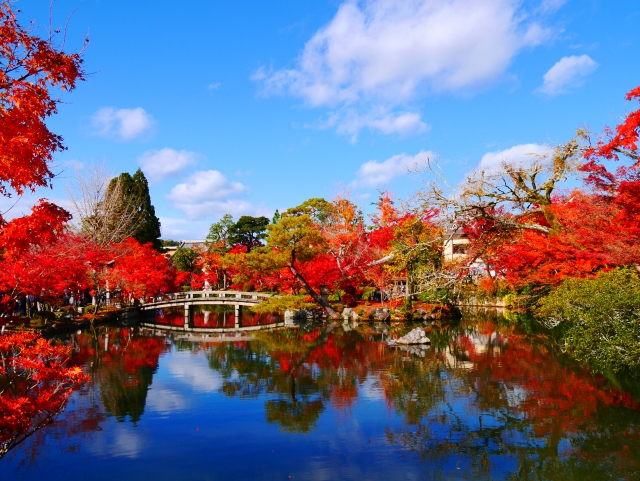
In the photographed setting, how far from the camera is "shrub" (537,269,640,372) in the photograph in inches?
381

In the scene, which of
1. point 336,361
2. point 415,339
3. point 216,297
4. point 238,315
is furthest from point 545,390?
point 216,297

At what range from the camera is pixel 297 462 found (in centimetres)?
693

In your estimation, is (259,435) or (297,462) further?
(259,435)

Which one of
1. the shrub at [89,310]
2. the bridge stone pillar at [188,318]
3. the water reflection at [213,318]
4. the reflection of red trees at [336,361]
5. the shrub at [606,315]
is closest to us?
the shrub at [606,315]

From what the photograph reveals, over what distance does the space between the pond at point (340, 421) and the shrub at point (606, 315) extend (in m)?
0.77

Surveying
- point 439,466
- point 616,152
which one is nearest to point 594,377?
point 616,152

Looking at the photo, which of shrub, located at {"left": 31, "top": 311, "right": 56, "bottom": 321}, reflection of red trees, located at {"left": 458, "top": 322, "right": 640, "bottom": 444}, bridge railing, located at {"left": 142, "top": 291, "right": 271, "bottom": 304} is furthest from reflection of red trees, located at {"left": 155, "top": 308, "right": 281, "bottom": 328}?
reflection of red trees, located at {"left": 458, "top": 322, "right": 640, "bottom": 444}

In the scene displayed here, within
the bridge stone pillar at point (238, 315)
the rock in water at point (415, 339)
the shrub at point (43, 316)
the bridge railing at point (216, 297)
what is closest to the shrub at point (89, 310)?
the shrub at point (43, 316)

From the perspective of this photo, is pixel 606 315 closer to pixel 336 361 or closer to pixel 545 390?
pixel 545 390

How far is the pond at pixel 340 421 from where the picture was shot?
671 cm

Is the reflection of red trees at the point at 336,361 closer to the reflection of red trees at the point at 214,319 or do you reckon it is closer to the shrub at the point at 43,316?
the reflection of red trees at the point at 214,319

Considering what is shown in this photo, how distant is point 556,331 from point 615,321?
34.7 ft

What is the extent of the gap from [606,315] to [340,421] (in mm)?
6072

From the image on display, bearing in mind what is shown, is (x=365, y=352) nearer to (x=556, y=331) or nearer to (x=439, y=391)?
(x=439, y=391)
